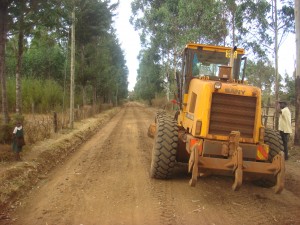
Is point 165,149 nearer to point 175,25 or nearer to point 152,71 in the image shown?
point 175,25

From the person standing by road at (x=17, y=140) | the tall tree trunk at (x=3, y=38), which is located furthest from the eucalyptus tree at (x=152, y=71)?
the person standing by road at (x=17, y=140)

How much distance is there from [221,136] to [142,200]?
2.02m

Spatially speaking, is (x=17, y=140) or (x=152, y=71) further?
(x=152, y=71)

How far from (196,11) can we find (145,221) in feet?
84.7

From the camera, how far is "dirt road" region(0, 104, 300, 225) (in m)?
5.84

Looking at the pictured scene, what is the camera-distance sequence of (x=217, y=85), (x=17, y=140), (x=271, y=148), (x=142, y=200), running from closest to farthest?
(x=142, y=200) → (x=217, y=85) → (x=271, y=148) → (x=17, y=140)

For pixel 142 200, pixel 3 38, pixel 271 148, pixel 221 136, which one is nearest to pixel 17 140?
pixel 3 38

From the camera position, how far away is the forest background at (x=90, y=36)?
11.2 metres

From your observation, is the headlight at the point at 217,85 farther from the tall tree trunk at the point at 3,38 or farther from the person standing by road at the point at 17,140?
the tall tree trunk at the point at 3,38

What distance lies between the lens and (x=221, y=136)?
739 cm

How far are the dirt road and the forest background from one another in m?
4.08

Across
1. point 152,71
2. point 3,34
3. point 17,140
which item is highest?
point 152,71

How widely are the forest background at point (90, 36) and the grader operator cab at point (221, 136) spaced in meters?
5.27

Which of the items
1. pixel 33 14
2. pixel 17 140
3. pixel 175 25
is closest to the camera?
pixel 17 140
